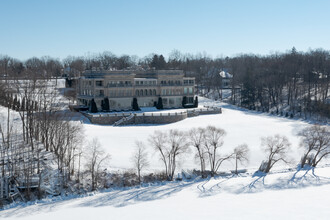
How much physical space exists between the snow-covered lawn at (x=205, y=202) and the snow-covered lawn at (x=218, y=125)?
3.66 m

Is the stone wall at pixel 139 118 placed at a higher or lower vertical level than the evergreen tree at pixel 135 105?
lower

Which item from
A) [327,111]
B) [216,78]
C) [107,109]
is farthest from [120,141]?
[216,78]

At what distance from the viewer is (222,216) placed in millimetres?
21641

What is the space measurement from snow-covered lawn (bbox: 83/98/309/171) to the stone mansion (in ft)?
29.8

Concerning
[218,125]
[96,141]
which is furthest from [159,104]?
[96,141]

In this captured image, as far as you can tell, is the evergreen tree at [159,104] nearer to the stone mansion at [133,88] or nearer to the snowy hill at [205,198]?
the stone mansion at [133,88]

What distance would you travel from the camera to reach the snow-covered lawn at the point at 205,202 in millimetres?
21953

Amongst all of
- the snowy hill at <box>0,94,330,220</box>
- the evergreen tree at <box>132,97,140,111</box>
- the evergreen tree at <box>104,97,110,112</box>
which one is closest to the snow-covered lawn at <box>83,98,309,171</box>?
the snowy hill at <box>0,94,330,220</box>

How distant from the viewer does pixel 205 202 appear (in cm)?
2416

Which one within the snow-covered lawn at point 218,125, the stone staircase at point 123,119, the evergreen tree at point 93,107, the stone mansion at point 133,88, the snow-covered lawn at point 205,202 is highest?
the stone mansion at point 133,88

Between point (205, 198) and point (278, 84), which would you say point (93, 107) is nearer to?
point (205, 198)

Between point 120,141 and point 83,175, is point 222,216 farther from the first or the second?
point 120,141

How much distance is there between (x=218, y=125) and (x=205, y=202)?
23.7m

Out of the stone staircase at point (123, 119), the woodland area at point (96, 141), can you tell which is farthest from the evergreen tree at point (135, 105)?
the woodland area at point (96, 141)
